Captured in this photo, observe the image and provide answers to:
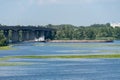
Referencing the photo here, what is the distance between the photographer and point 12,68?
79438mm

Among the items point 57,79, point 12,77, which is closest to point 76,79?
point 57,79

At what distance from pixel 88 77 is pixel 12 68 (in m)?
16.8

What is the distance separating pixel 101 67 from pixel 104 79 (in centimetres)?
1641

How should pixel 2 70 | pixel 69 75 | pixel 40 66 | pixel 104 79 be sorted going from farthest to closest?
pixel 40 66
pixel 2 70
pixel 69 75
pixel 104 79

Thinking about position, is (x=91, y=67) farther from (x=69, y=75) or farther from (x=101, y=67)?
(x=69, y=75)

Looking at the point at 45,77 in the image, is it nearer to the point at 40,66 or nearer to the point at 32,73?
the point at 32,73

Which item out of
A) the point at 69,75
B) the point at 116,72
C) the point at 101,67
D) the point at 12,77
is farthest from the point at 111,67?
the point at 12,77

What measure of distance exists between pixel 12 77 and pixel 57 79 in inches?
229

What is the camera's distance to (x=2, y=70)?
7669cm

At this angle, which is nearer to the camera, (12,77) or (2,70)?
(12,77)

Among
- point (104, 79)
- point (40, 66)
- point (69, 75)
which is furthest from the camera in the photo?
point (40, 66)

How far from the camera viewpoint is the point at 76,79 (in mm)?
64000

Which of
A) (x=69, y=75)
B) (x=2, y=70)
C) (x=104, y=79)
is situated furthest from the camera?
(x=2, y=70)

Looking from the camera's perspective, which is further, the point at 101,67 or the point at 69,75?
the point at 101,67
